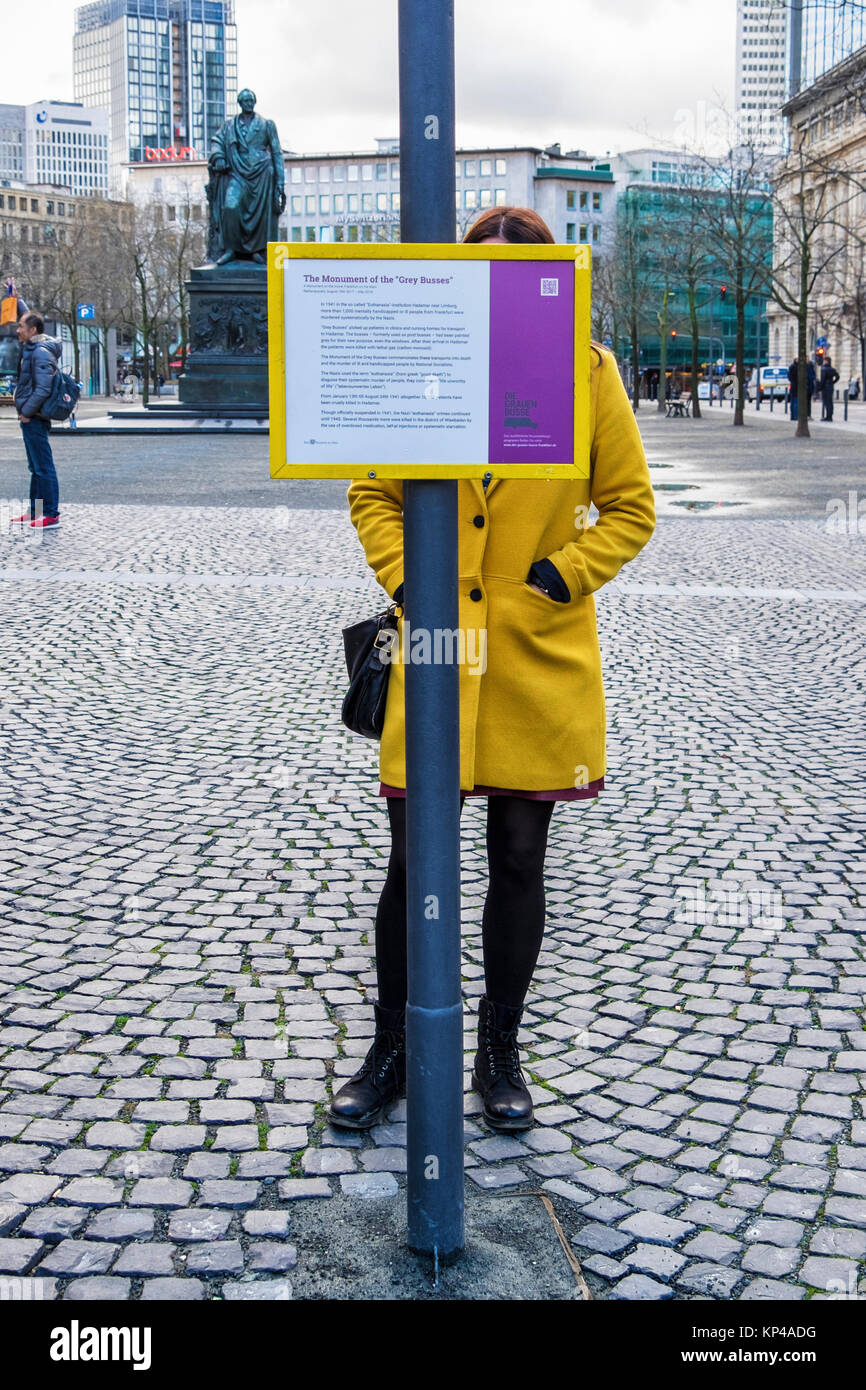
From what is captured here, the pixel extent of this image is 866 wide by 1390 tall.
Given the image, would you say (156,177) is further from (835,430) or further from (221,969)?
(221,969)

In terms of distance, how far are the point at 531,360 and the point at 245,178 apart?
28726mm

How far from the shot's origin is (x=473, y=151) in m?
141

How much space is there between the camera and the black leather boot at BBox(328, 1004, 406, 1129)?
11.1ft

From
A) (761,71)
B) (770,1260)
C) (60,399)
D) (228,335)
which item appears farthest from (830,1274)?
(761,71)

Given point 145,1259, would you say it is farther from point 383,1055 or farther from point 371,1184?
point 383,1055

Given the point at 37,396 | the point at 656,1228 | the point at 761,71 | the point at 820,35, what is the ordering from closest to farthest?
the point at 656,1228, the point at 37,396, the point at 820,35, the point at 761,71

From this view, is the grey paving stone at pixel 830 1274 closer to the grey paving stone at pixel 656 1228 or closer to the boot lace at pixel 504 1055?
the grey paving stone at pixel 656 1228

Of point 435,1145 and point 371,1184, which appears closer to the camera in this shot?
point 435,1145

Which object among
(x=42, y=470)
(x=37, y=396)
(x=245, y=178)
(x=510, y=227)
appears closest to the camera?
(x=510, y=227)

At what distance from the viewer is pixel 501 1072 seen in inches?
136

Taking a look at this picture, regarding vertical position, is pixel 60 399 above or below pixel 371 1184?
above

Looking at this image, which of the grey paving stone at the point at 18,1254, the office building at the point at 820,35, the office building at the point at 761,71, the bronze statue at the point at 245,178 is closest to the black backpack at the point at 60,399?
the grey paving stone at the point at 18,1254

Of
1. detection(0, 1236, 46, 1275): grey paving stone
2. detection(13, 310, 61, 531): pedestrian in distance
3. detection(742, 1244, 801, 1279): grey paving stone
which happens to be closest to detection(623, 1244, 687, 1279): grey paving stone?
detection(742, 1244, 801, 1279): grey paving stone

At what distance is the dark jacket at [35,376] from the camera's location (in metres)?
13.5
